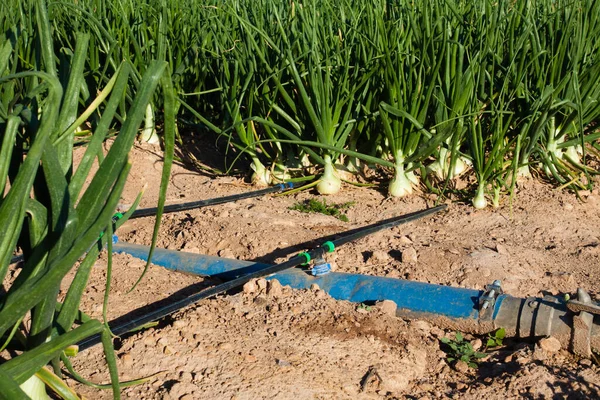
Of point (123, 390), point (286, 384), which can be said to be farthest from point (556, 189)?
point (123, 390)

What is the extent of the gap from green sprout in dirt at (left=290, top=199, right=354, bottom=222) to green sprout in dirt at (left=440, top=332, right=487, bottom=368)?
1.04m

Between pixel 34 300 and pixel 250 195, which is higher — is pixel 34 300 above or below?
above

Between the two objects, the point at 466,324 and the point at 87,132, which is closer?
the point at 466,324

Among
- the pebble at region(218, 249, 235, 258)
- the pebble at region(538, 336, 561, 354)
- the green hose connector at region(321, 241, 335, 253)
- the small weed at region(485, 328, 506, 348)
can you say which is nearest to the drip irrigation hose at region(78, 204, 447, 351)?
the green hose connector at region(321, 241, 335, 253)

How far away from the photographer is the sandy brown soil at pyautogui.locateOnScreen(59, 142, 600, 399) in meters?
1.73

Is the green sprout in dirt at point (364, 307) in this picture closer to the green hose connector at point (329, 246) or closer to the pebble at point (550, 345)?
the green hose connector at point (329, 246)

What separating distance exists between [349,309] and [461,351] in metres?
0.31

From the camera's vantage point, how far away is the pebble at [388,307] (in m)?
2.09

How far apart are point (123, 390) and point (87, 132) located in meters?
2.46

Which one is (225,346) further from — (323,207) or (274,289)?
(323,207)

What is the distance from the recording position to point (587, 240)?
2.67 metres

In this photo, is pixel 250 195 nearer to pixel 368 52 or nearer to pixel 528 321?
pixel 368 52

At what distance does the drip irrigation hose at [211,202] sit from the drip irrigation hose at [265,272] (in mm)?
475

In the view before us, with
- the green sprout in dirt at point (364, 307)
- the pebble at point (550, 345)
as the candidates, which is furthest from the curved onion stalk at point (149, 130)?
the pebble at point (550, 345)
